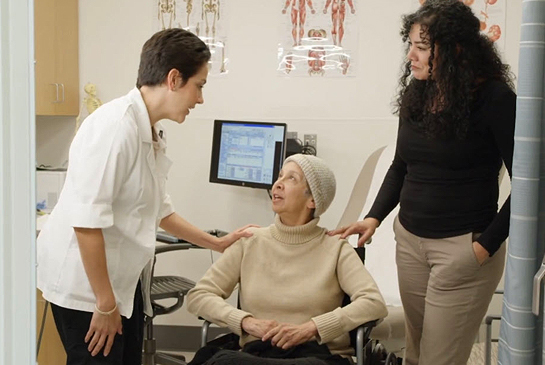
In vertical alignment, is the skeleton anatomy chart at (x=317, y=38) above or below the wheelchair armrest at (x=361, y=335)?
above

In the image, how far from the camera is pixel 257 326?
2.03 meters

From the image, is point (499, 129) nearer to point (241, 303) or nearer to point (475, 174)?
point (475, 174)

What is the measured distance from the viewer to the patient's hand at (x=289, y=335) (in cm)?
201

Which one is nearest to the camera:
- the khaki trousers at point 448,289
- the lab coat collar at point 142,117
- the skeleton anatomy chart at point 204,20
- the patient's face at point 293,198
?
the lab coat collar at point 142,117

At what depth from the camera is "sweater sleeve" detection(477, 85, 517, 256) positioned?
1.70 meters

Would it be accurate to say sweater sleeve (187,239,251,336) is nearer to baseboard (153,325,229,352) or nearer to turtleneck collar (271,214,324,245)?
turtleneck collar (271,214,324,245)

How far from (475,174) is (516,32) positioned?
2.17 m

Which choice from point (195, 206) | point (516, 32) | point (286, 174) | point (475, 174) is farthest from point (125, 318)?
point (516, 32)

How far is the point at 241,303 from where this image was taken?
2.22 meters

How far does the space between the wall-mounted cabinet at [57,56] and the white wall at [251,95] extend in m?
0.08

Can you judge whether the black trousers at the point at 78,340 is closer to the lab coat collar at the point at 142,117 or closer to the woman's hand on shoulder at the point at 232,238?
the lab coat collar at the point at 142,117

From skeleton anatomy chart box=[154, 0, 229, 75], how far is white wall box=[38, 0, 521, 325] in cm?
4
